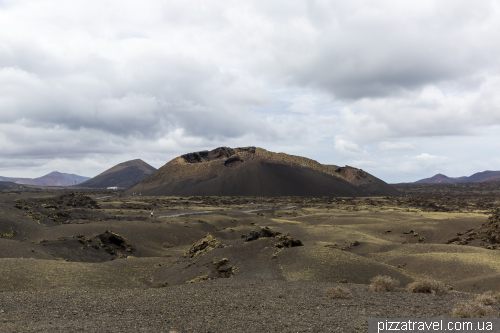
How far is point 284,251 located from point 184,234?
19422 millimetres

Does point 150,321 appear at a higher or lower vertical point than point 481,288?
higher

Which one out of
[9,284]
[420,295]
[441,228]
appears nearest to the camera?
[420,295]

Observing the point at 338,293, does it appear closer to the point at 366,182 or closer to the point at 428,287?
the point at 428,287

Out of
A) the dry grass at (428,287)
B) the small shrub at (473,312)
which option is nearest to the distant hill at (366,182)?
the dry grass at (428,287)

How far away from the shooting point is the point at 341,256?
664 inches

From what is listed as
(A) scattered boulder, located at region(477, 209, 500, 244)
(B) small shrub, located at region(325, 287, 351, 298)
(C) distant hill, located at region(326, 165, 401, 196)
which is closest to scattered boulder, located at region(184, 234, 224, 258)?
(B) small shrub, located at region(325, 287, 351, 298)

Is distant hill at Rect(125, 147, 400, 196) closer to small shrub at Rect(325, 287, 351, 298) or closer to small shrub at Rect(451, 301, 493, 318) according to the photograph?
small shrub at Rect(325, 287, 351, 298)

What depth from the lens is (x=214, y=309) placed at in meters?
9.33

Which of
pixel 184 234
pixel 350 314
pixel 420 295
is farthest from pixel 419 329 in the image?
pixel 184 234

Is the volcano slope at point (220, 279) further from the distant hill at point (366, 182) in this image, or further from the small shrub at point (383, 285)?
the distant hill at point (366, 182)

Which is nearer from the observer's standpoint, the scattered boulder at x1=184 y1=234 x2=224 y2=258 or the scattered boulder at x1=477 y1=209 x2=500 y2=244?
the scattered boulder at x1=184 y1=234 x2=224 y2=258

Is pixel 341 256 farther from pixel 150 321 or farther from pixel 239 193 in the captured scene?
pixel 239 193

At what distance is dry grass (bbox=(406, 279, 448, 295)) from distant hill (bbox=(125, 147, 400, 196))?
10131 centimetres

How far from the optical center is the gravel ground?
7766 millimetres
